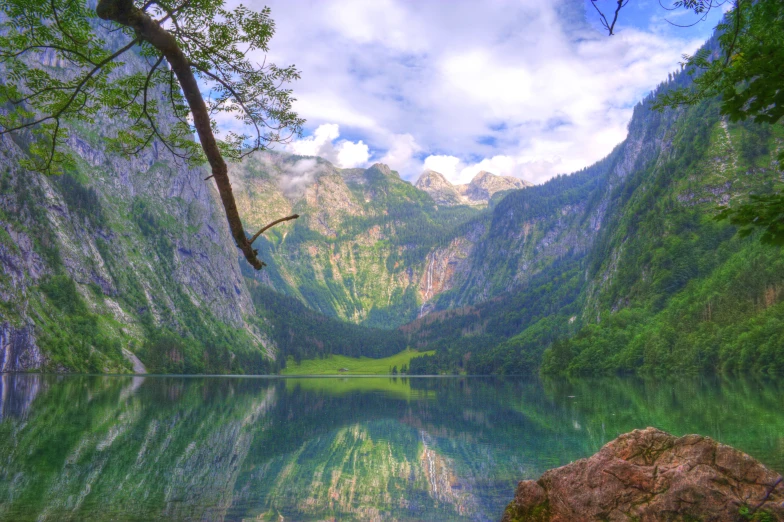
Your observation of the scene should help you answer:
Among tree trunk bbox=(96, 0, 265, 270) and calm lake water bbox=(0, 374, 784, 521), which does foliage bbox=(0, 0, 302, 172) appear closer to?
tree trunk bbox=(96, 0, 265, 270)

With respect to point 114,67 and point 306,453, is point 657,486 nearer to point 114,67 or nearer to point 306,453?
point 114,67

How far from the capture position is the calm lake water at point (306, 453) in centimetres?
2644

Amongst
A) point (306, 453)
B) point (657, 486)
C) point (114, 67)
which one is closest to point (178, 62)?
point (114, 67)

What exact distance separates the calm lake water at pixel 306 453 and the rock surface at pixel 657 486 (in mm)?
7458

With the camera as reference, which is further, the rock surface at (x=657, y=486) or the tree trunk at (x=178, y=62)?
the rock surface at (x=657, y=486)

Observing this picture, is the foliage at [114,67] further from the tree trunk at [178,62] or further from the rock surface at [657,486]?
the rock surface at [657,486]

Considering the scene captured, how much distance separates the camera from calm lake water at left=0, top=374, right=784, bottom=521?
86.7 feet

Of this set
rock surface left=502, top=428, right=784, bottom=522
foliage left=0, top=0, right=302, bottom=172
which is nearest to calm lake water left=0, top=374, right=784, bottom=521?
rock surface left=502, top=428, right=784, bottom=522

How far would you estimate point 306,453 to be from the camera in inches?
1718

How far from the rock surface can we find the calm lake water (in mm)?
7458

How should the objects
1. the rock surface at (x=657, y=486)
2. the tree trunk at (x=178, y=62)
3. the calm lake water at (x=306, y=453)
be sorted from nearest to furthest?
the tree trunk at (x=178, y=62)
the rock surface at (x=657, y=486)
the calm lake water at (x=306, y=453)

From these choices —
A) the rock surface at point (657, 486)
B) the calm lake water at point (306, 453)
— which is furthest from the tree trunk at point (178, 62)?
the calm lake water at point (306, 453)

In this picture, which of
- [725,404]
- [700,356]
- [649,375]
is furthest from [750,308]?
[725,404]

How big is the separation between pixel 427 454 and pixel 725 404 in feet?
126
